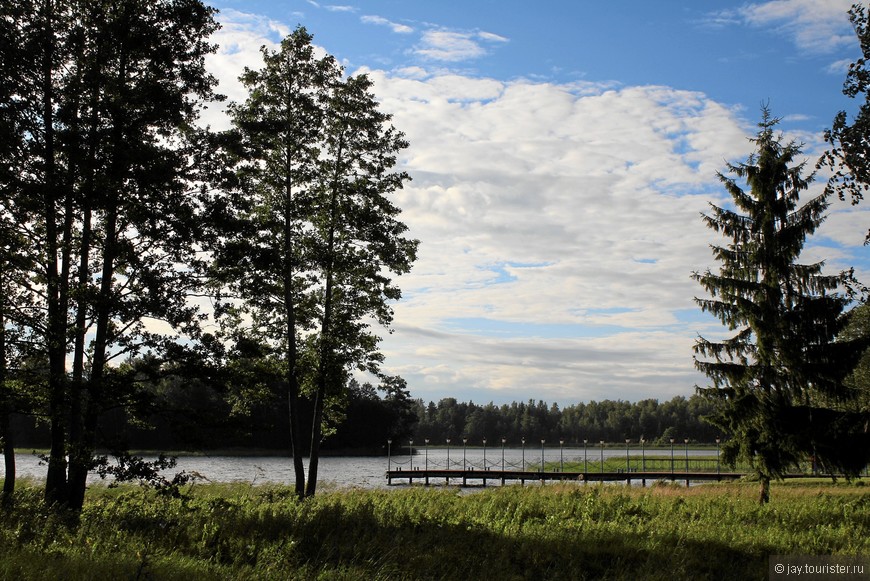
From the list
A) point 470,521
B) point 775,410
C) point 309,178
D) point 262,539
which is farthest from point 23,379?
point 775,410

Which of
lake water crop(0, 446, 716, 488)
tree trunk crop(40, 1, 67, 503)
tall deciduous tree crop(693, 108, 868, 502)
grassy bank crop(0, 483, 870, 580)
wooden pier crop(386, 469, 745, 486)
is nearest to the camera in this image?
grassy bank crop(0, 483, 870, 580)

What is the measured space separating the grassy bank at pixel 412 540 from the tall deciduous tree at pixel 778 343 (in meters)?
4.45

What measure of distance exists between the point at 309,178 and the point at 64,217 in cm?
1064

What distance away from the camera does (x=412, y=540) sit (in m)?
12.7

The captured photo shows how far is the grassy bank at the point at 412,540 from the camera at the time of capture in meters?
9.27

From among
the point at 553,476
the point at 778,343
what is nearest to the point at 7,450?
the point at 778,343

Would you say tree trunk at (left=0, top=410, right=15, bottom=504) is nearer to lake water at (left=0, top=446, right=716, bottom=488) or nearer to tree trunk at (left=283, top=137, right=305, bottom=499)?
lake water at (left=0, top=446, right=716, bottom=488)

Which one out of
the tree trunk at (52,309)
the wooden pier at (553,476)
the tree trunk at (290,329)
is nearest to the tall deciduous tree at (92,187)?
the tree trunk at (52,309)

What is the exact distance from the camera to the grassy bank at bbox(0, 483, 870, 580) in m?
9.27

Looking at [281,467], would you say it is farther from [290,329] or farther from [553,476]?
[290,329]

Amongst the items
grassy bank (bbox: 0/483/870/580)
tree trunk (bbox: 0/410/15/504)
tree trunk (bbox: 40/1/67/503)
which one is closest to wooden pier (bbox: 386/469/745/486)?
tree trunk (bbox: 0/410/15/504)

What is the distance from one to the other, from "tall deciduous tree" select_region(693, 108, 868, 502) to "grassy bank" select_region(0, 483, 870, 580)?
4.45m

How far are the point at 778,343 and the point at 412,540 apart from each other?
54.6 feet

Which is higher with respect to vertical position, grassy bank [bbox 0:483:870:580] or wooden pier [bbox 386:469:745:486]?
grassy bank [bbox 0:483:870:580]
